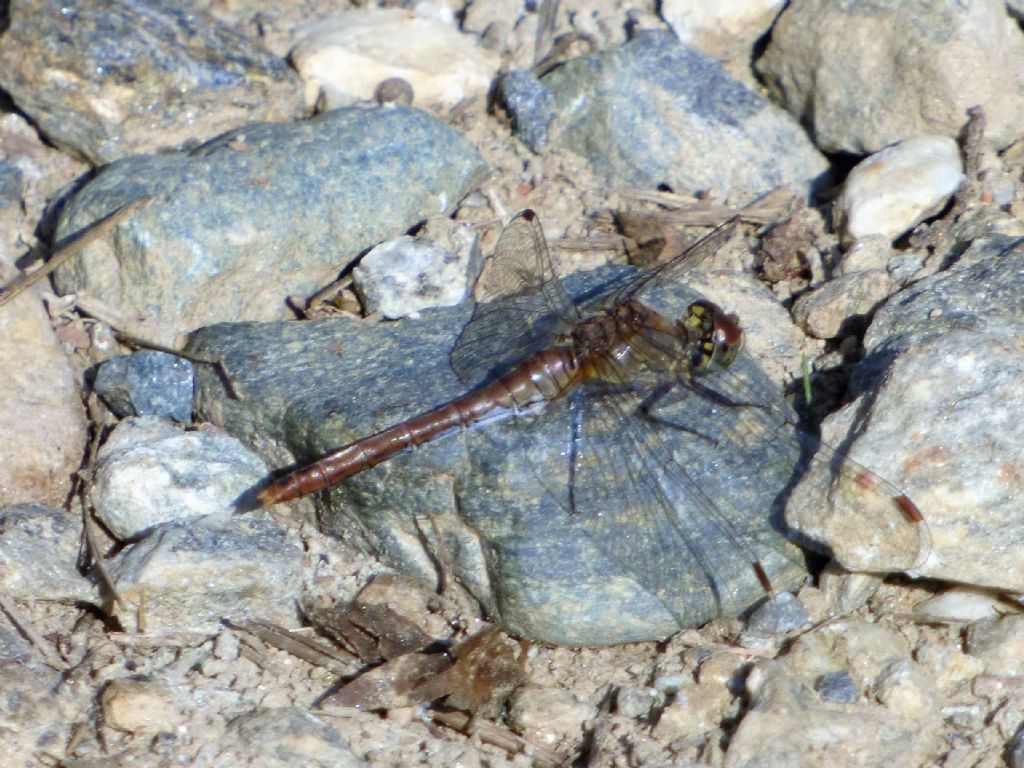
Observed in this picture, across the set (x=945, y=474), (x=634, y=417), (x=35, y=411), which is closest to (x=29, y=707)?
(x=35, y=411)

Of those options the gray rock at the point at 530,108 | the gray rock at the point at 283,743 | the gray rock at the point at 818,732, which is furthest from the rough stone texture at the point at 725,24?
the gray rock at the point at 283,743

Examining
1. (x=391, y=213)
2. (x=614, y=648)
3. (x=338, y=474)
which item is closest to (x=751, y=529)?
(x=614, y=648)

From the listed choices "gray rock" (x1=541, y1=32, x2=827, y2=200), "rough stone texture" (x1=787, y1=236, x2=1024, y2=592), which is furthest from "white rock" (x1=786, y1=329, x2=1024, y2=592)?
"gray rock" (x1=541, y1=32, x2=827, y2=200)

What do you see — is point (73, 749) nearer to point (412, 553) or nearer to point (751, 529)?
point (412, 553)

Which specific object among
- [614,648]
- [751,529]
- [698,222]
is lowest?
[614,648]

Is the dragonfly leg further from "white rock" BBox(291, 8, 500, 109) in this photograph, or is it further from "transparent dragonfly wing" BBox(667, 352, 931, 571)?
"white rock" BBox(291, 8, 500, 109)

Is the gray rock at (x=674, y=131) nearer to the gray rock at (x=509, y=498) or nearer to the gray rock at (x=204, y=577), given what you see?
the gray rock at (x=509, y=498)
